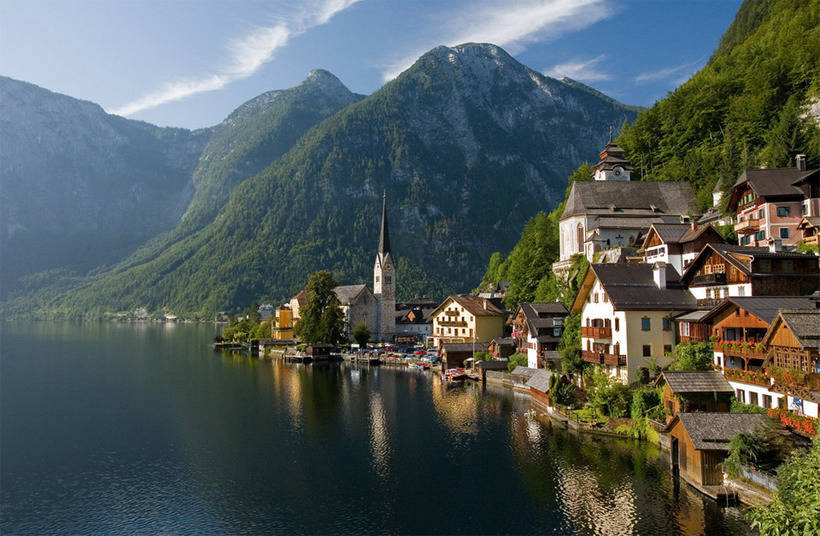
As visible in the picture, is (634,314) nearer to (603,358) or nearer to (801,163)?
(603,358)

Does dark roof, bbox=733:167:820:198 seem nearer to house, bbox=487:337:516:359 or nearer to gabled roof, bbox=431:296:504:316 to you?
house, bbox=487:337:516:359

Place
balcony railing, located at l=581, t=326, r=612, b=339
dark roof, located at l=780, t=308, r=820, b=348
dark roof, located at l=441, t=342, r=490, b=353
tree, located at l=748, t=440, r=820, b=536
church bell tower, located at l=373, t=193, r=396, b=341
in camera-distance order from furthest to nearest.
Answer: church bell tower, located at l=373, t=193, r=396, b=341
dark roof, located at l=441, t=342, r=490, b=353
balcony railing, located at l=581, t=326, r=612, b=339
dark roof, located at l=780, t=308, r=820, b=348
tree, located at l=748, t=440, r=820, b=536

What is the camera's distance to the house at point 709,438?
97.3 feet

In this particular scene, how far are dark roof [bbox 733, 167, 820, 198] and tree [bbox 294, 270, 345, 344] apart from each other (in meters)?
74.3

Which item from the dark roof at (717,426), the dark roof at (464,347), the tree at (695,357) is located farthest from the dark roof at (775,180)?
the dark roof at (464,347)

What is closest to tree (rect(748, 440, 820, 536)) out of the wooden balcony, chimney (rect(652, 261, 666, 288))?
the wooden balcony

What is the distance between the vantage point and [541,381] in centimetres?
5656

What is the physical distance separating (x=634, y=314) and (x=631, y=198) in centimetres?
3802

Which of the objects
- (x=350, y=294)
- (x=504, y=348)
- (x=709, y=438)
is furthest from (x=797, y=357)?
(x=350, y=294)

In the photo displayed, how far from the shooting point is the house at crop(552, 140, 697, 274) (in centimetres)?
7388

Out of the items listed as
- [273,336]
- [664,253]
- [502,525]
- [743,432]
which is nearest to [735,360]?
[743,432]

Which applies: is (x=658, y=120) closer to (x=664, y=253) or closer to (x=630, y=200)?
(x=630, y=200)

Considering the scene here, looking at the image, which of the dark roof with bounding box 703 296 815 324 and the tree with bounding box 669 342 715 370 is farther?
the tree with bounding box 669 342 715 370

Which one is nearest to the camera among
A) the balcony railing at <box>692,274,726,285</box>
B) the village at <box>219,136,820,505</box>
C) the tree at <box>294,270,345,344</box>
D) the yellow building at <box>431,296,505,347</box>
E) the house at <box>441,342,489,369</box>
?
the village at <box>219,136,820,505</box>
